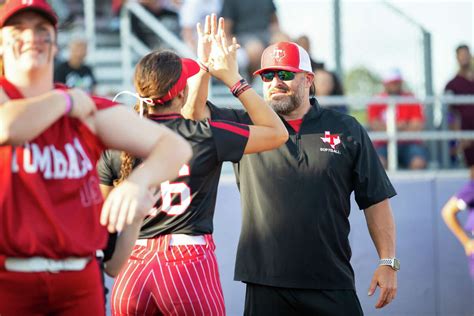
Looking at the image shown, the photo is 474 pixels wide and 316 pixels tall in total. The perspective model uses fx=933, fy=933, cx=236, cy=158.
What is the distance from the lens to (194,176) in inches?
192

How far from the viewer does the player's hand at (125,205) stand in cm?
327

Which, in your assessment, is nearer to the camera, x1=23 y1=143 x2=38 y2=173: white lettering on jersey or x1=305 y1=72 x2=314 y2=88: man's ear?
x1=23 y1=143 x2=38 y2=173: white lettering on jersey

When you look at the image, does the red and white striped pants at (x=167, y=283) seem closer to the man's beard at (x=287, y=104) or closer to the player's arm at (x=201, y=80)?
the player's arm at (x=201, y=80)

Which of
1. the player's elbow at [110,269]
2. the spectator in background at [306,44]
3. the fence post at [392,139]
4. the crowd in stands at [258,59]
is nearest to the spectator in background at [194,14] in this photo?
the crowd in stands at [258,59]

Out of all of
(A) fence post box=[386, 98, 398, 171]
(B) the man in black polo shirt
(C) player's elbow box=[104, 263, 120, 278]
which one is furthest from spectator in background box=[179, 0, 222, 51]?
(C) player's elbow box=[104, 263, 120, 278]

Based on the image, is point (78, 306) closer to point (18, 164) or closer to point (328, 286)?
point (18, 164)

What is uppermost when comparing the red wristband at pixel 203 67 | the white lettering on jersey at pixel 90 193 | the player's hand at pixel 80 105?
the red wristband at pixel 203 67

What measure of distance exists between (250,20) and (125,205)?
28.8 ft

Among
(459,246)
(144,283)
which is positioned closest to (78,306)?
(144,283)

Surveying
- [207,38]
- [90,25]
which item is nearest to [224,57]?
[207,38]

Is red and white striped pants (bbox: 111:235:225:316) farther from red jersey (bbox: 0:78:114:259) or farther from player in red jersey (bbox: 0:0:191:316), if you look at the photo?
red jersey (bbox: 0:78:114:259)

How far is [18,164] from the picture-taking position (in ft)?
11.0

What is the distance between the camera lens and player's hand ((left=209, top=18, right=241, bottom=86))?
16.1 feet

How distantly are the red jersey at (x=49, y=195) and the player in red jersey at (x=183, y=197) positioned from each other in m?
1.28
